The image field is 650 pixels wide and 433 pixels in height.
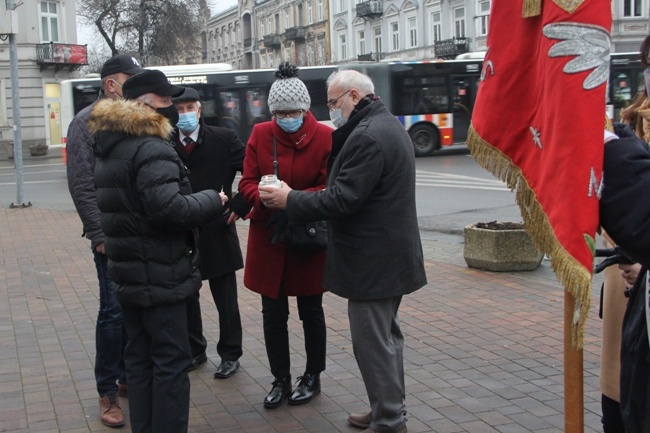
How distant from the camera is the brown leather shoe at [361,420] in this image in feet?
14.9

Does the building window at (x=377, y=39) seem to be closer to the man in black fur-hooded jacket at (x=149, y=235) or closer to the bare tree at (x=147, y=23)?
the bare tree at (x=147, y=23)

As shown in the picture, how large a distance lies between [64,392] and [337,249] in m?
2.16

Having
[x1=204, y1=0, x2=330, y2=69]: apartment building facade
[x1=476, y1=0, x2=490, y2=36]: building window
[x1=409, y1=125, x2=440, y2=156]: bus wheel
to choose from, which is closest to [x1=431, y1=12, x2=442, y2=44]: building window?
[x1=476, y1=0, x2=490, y2=36]: building window

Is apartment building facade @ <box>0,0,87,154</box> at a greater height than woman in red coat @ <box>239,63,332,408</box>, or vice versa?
apartment building facade @ <box>0,0,87,154</box>

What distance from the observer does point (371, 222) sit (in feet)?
13.8

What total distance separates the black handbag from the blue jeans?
107 centimetres

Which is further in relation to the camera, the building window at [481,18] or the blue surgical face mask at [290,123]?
the building window at [481,18]

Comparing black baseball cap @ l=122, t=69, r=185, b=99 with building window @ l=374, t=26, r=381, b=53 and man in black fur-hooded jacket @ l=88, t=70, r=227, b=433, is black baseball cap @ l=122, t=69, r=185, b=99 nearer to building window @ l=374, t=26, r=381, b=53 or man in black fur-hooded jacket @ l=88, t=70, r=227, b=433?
man in black fur-hooded jacket @ l=88, t=70, r=227, b=433

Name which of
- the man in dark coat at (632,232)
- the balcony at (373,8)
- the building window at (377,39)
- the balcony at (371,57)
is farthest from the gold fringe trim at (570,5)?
the building window at (377,39)

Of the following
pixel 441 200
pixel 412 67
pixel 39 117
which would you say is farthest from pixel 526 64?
pixel 39 117

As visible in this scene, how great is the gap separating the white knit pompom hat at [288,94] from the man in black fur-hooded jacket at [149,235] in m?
0.87

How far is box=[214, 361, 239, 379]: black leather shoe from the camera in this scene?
5.41 metres

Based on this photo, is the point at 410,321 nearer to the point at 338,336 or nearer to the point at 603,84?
the point at 338,336

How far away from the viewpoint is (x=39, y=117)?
3953cm
